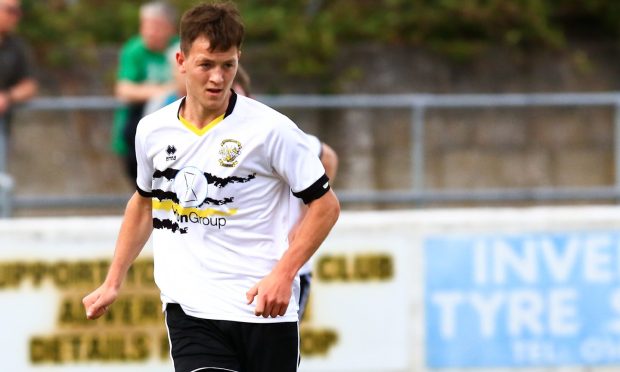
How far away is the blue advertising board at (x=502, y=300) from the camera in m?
8.45

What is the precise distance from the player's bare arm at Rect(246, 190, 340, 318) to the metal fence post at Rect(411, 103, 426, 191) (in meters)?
5.19

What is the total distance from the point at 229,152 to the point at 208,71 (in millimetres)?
305

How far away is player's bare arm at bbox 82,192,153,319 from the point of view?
4828 millimetres

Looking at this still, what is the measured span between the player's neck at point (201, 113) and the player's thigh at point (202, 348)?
693 mm

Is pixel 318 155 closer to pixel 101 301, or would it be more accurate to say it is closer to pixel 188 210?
pixel 188 210

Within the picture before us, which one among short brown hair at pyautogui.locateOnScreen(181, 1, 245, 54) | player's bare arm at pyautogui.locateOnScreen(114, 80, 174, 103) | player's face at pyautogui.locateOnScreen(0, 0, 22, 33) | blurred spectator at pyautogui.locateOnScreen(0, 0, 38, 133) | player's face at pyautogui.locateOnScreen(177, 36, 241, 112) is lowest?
player's face at pyautogui.locateOnScreen(177, 36, 241, 112)

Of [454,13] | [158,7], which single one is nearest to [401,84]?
[454,13]

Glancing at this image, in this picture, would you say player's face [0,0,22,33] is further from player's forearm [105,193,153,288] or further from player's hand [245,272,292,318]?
player's hand [245,272,292,318]

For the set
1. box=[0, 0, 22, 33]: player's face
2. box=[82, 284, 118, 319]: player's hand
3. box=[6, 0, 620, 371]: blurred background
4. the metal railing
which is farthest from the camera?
the metal railing

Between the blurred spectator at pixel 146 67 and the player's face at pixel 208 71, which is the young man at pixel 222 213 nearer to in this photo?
the player's face at pixel 208 71

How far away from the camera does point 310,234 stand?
14.9 feet

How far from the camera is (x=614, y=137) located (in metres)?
10.4

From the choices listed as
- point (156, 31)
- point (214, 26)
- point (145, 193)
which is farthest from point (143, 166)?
point (156, 31)

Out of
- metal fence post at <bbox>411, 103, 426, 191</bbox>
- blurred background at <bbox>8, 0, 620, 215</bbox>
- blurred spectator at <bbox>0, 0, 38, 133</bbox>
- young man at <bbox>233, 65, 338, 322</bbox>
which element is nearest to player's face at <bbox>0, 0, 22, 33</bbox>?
blurred spectator at <bbox>0, 0, 38, 133</bbox>
